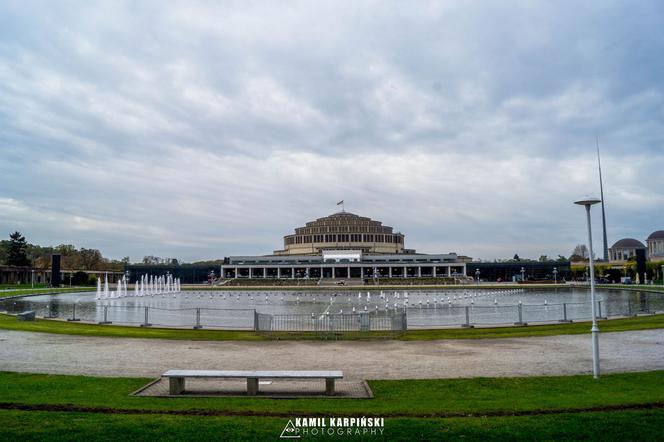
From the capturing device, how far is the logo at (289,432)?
378 inches

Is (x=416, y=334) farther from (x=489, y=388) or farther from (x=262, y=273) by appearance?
(x=262, y=273)

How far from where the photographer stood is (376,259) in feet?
556

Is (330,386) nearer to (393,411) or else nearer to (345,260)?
(393,411)

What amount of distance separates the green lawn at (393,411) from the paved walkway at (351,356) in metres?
2.07

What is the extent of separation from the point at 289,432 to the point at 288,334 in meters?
17.1

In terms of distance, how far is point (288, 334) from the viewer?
26797mm

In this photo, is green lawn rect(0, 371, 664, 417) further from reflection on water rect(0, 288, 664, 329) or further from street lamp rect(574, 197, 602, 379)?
reflection on water rect(0, 288, 664, 329)

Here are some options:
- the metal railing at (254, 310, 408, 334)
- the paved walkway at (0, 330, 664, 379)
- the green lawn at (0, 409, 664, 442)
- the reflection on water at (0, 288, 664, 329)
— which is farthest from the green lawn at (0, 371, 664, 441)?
the reflection on water at (0, 288, 664, 329)

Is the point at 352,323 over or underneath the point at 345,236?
underneath

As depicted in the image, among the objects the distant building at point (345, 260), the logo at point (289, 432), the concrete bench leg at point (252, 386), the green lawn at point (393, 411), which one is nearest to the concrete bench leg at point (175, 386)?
the green lawn at point (393, 411)

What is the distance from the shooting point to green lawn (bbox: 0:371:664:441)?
31.8 ft

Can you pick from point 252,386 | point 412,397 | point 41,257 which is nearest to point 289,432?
point 252,386

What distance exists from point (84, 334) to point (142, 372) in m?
12.9

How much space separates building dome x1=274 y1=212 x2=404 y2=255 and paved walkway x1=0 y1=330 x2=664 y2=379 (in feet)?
523
